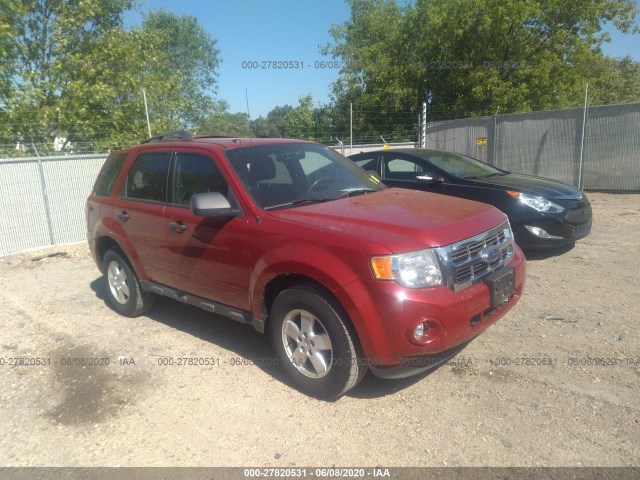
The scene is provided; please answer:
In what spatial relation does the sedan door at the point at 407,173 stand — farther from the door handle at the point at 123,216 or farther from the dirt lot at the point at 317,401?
the door handle at the point at 123,216

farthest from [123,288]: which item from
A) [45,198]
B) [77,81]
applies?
[77,81]

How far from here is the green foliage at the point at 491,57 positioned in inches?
768

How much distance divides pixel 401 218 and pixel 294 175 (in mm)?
1179

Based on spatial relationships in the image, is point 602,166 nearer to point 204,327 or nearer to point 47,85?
point 204,327

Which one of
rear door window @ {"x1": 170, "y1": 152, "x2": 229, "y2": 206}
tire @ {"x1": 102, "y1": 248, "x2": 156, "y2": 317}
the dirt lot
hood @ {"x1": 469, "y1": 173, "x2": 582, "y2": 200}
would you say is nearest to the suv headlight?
the dirt lot

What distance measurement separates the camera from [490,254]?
11.0 feet

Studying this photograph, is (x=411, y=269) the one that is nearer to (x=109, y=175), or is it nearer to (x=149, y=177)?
(x=149, y=177)

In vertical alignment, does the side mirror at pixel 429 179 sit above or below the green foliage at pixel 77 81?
below

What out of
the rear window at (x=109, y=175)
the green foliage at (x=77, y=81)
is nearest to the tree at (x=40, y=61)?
the green foliage at (x=77, y=81)

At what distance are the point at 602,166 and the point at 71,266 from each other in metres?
11.7

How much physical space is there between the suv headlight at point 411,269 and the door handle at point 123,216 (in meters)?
2.94

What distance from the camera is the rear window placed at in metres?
5.15

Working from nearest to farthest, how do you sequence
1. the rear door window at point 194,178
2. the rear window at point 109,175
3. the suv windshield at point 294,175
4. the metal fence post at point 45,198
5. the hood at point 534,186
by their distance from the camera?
the suv windshield at point 294,175, the rear door window at point 194,178, the rear window at point 109,175, the hood at point 534,186, the metal fence post at point 45,198

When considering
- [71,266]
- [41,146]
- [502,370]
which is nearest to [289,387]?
[502,370]
